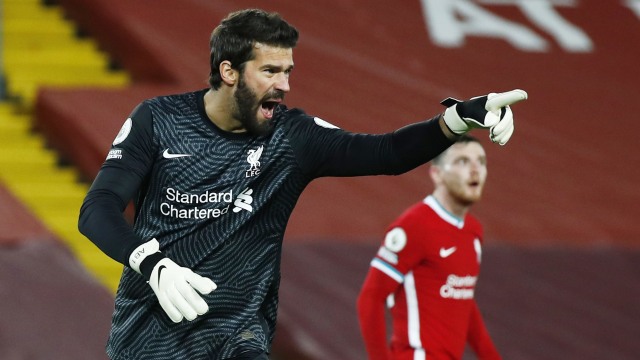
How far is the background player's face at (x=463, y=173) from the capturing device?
19.9 ft

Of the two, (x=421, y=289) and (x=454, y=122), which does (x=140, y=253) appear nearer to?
(x=454, y=122)

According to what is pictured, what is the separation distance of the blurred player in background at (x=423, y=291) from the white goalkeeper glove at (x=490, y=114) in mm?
2048

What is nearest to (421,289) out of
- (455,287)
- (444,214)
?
(455,287)

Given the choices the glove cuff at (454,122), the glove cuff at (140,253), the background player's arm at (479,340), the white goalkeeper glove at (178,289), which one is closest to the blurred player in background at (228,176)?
the glove cuff at (454,122)

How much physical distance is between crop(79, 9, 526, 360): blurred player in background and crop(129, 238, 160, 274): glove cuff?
28cm

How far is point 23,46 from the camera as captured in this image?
10.7m

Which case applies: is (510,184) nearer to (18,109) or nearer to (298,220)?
(298,220)

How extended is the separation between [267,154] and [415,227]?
6.03 feet

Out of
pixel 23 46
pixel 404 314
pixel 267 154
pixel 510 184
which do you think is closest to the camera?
pixel 267 154

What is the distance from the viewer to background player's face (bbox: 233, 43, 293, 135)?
13.2 ft

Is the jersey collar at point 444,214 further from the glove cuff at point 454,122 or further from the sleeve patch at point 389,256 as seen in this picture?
the glove cuff at point 454,122

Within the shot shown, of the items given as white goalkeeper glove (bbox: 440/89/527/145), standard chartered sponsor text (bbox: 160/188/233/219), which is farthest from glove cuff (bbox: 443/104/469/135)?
standard chartered sponsor text (bbox: 160/188/233/219)

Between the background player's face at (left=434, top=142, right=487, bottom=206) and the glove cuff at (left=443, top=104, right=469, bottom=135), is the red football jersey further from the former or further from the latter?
the glove cuff at (left=443, top=104, right=469, bottom=135)

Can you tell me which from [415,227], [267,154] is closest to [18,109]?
[415,227]
